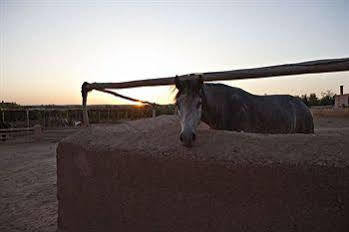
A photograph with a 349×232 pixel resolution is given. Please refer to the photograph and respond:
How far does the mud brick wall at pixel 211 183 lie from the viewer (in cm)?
174

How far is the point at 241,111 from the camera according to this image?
3.81 metres

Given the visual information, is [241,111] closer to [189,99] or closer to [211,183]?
[189,99]

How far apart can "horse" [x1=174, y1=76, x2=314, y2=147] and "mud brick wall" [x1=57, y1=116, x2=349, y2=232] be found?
0.88 ft

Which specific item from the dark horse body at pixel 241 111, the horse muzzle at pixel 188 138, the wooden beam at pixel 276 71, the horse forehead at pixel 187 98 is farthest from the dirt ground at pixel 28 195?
the horse forehead at pixel 187 98

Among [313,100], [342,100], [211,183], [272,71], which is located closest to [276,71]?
[272,71]

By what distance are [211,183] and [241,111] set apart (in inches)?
74.7

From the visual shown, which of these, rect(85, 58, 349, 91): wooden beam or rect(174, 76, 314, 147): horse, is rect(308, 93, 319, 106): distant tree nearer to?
rect(174, 76, 314, 147): horse

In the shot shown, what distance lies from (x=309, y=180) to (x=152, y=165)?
3.79ft

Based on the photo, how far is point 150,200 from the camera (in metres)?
2.41

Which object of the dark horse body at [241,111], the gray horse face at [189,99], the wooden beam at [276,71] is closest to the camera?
the wooden beam at [276,71]

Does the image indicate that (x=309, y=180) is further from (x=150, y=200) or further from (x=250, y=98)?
(x=250, y=98)

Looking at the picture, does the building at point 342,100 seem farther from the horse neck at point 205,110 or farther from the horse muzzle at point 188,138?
the horse muzzle at point 188,138

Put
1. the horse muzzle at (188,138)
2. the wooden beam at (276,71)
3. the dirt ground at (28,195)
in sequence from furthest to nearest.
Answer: the dirt ground at (28,195) → the horse muzzle at (188,138) → the wooden beam at (276,71)

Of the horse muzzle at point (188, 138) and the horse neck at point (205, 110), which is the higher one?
the horse neck at point (205, 110)
